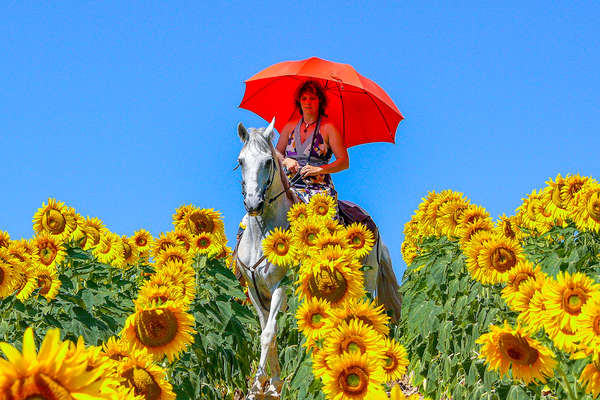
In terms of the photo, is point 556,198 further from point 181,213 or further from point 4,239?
point 4,239

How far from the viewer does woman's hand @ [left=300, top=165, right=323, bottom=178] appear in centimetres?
831

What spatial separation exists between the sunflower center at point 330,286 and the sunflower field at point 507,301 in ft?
2.89

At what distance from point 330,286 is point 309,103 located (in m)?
4.75

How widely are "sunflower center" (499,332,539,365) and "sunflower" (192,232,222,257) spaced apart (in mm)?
4823

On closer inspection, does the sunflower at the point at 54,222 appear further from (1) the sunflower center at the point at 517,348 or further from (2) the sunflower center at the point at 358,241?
(1) the sunflower center at the point at 517,348

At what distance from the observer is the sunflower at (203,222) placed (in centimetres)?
871

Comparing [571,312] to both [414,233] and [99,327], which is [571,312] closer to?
[99,327]

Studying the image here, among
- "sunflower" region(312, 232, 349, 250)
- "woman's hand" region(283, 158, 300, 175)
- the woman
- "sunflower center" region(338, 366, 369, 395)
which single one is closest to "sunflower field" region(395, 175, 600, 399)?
"sunflower center" region(338, 366, 369, 395)

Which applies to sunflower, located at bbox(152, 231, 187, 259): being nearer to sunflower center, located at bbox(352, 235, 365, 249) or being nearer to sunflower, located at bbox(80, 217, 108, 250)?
sunflower, located at bbox(80, 217, 108, 250)

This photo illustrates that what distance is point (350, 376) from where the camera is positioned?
3.41 metres

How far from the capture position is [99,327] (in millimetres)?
6246

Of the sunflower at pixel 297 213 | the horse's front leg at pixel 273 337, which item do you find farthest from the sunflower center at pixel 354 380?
the sunflower at pixel 297 213

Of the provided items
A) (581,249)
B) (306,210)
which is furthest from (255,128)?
(581,249)

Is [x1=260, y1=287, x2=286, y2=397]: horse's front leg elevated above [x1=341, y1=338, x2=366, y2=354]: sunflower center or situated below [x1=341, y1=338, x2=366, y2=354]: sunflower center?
above
